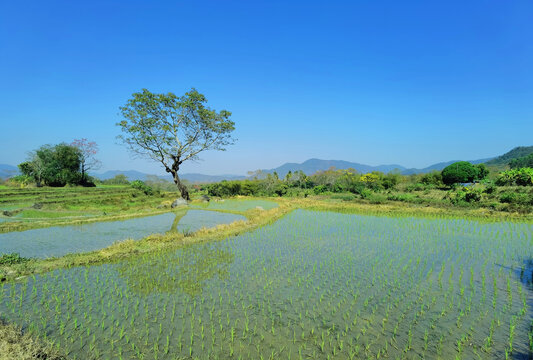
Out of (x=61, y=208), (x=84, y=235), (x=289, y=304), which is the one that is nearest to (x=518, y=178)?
(x=289, y=304)

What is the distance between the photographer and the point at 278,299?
5.94 meters

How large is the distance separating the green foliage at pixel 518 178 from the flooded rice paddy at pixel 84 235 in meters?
31.1

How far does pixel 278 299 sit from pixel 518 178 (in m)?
34.3

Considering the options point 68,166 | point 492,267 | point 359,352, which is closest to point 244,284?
point 359,352

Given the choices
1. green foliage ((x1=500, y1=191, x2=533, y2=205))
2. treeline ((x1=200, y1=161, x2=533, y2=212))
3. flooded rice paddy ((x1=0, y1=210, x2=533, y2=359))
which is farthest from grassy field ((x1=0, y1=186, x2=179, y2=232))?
green foliage ((x1=500, y1=191, x2=533, y2=205))

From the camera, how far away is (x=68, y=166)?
118ft

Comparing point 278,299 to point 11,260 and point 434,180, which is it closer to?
point 11,260

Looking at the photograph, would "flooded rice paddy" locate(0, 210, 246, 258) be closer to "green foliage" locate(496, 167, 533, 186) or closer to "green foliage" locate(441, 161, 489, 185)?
"green foliage" locate(496, 167, 533, 186)

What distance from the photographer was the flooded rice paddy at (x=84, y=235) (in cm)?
947

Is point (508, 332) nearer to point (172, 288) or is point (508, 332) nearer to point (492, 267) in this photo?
point (492, 267)

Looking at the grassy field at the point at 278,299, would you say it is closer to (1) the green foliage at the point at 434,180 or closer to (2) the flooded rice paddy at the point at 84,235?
(2) the flooded rice paddy at the point at 84,235

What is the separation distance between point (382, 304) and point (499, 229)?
12380mm

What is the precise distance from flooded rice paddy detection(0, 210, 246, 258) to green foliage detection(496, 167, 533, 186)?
3108 centimetres

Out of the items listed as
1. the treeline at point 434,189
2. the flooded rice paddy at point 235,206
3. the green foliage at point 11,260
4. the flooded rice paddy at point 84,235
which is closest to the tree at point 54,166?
the treeline at point 434,189
